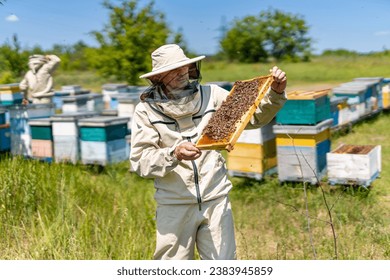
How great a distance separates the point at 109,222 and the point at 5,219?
848 millimetres

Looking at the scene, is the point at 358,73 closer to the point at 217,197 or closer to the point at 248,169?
the point at 248,169

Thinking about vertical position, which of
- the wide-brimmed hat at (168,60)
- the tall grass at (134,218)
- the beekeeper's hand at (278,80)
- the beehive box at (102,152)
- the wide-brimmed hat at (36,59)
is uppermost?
the wide-brimmed hat at (36,59)

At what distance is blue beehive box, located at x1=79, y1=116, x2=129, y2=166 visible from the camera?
6.34 metres

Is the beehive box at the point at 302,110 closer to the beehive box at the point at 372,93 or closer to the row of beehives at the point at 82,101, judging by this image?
the row of beehives at the point at 82,101

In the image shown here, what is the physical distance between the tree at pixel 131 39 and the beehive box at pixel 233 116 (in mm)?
13015

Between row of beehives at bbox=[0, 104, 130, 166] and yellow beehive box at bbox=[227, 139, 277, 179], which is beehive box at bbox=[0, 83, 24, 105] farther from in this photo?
yellow beehive box at bbox=[227, 139, 277, 179]

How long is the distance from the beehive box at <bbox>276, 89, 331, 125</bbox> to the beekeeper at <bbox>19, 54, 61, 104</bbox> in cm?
525

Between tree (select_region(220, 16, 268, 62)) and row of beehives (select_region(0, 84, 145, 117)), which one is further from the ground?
tree (select_region(220, 16, 268, 62))

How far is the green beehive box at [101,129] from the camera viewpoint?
20.7 ft

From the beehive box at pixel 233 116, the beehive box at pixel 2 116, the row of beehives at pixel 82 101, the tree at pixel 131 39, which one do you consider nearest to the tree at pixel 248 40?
the tree at pixel 131 39

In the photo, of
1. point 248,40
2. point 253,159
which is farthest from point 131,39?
point 248,40

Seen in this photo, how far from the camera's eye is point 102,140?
6.37 m

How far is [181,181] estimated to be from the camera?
2453 mm

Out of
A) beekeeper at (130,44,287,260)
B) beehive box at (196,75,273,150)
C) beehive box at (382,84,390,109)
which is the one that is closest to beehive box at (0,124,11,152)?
beekeeper at (130,44,287,260)
